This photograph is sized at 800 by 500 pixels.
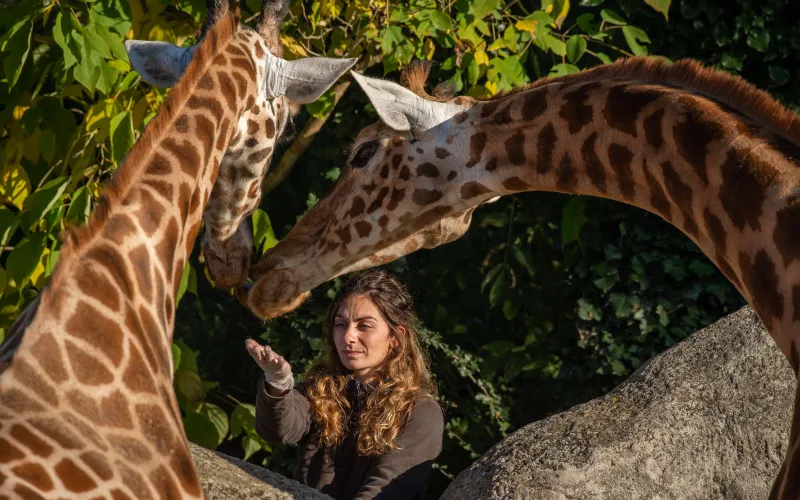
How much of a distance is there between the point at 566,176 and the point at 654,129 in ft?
1.23

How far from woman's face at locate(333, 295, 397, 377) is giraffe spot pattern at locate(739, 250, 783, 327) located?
150 cm

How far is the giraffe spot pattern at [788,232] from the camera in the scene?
2322mm

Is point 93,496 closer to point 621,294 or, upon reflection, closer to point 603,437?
Result: point 603,437

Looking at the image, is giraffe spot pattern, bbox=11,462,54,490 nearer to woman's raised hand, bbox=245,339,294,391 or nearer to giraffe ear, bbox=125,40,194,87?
woman's raised hand, bbox=245,339,294,391

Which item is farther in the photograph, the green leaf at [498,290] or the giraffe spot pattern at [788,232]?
the green leaf at [498,290]

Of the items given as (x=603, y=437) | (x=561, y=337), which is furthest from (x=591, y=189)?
A: (x=561, y=337)

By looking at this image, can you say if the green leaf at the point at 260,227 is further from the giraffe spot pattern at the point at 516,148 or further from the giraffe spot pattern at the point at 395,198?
the giraffe spot pattern at the point at 516,148

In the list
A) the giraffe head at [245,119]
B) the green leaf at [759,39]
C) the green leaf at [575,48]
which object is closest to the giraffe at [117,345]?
the giraffe head at [245,119]

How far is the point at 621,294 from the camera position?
5.04m

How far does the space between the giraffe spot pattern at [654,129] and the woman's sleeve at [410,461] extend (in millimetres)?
1252

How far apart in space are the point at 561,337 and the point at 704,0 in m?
1.62

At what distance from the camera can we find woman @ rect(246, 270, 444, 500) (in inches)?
138

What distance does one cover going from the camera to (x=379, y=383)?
3.69 meters

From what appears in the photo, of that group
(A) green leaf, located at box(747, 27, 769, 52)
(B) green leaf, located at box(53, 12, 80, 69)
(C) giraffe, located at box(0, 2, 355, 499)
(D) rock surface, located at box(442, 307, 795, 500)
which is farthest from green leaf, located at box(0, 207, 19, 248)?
(A) green leaf, located at box(747, 27, 769, 52)
